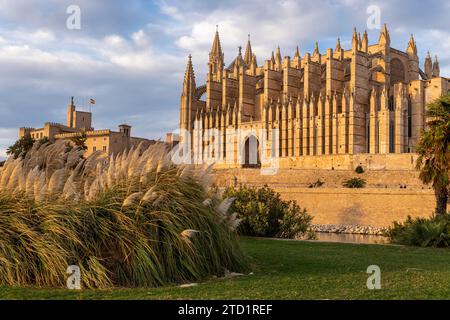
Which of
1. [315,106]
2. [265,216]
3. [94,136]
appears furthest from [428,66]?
[265,216]

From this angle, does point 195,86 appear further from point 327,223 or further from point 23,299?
point 23,299

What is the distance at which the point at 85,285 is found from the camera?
18.7 feet

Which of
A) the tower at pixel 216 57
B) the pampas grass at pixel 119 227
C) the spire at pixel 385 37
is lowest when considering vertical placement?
the pampas grass at pixel 119 227

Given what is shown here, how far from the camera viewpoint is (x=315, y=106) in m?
44.7

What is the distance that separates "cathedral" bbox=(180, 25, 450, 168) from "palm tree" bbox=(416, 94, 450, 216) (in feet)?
64.7

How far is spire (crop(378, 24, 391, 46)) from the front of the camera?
4569cm

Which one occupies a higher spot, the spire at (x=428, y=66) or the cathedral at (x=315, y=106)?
the spire at (x=428, y=66)

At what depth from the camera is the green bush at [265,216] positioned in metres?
15.0

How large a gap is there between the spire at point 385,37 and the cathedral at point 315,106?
8 cm

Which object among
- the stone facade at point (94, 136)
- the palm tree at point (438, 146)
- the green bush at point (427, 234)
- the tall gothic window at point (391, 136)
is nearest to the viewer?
the green bush at point (427, 234)

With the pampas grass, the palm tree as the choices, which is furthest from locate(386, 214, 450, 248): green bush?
the pampas grass

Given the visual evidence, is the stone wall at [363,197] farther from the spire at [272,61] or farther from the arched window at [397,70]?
the spire at [272,61]

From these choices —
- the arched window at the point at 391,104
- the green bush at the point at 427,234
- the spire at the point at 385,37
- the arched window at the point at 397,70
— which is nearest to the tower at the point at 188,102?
the spire at the point at 385,37
